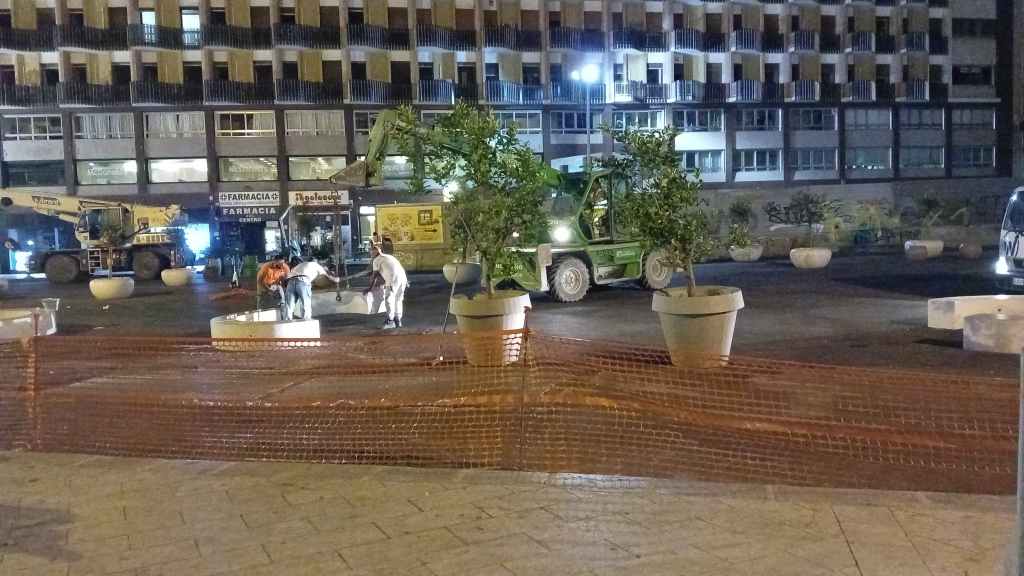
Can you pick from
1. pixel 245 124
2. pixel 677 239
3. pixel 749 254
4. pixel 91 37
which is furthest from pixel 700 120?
pixel 677 239

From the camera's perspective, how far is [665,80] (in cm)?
5500

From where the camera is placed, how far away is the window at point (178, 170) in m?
46.7

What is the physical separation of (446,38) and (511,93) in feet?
15.8

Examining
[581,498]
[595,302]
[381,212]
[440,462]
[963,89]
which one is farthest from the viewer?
[963,89]

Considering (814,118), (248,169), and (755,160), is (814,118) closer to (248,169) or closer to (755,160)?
(755,160)

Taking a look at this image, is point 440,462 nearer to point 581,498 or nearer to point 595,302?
point 581,498

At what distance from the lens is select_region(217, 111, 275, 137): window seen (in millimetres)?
47281

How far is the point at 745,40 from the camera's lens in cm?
5603

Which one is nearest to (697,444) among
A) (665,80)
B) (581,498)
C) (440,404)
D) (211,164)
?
(581,498)

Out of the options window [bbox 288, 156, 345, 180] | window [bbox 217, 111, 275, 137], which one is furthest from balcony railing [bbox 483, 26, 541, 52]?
window [bbox 217, 111, 275, 137]

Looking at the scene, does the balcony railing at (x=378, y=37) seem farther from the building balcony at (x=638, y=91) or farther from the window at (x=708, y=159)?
the window at (x=708, y=159)

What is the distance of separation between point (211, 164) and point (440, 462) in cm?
4374

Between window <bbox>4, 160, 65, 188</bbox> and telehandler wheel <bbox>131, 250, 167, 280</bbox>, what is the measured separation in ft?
53.6

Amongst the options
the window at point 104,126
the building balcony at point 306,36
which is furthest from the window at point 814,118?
the window at point 104,126
